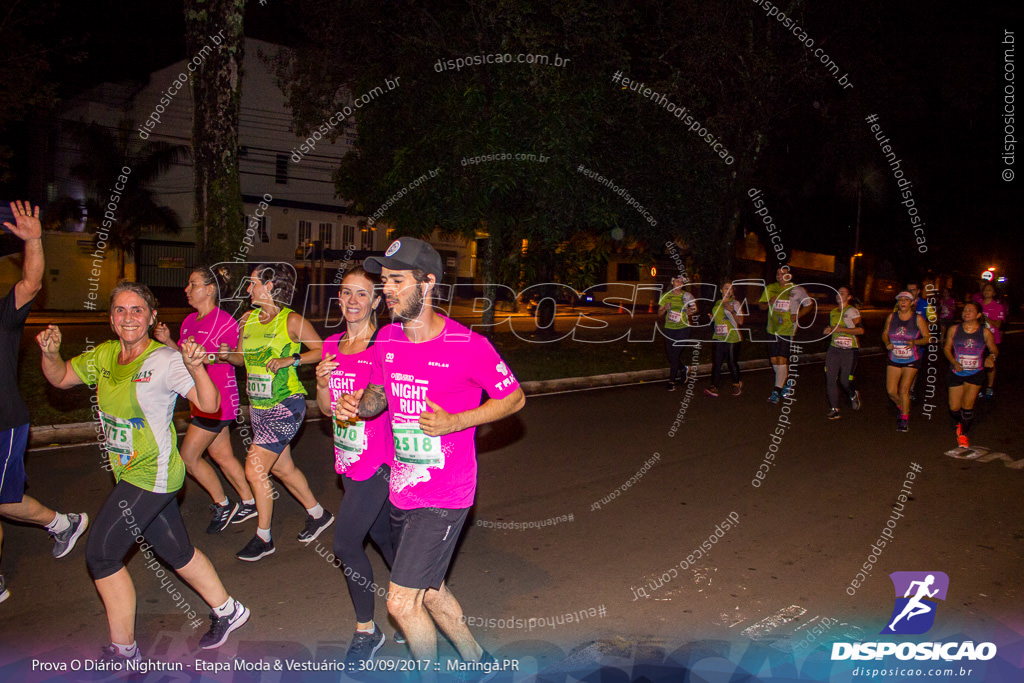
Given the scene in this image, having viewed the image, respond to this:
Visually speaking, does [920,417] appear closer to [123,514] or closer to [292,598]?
[292,598]

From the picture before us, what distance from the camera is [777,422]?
10.2 meters

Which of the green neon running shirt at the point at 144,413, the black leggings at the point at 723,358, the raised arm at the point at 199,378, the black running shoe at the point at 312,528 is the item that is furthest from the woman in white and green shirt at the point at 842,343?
the green neon running shirt at the point at 144,413

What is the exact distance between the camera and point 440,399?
3350 mm

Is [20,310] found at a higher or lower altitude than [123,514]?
higher

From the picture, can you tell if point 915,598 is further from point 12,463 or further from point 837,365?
point 837,365

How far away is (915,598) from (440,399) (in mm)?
3428

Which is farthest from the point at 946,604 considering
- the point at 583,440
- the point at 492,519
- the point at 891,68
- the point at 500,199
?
the point at 891,68

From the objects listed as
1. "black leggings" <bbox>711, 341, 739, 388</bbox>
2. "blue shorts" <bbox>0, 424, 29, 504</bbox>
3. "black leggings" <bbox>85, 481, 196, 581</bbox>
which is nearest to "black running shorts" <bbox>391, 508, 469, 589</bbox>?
"black leggings" <bbox>85, 481, 196, 581</bbox>

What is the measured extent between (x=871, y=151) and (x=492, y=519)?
20322 mm

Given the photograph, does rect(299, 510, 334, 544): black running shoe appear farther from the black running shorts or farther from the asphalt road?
the black running shorts

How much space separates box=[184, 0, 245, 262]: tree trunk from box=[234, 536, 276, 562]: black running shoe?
6425 millimetres

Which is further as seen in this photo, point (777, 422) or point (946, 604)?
point (777, 422)

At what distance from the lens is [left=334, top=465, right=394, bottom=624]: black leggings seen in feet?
12.7

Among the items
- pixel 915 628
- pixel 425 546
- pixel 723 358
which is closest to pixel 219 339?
pixel 425 546
